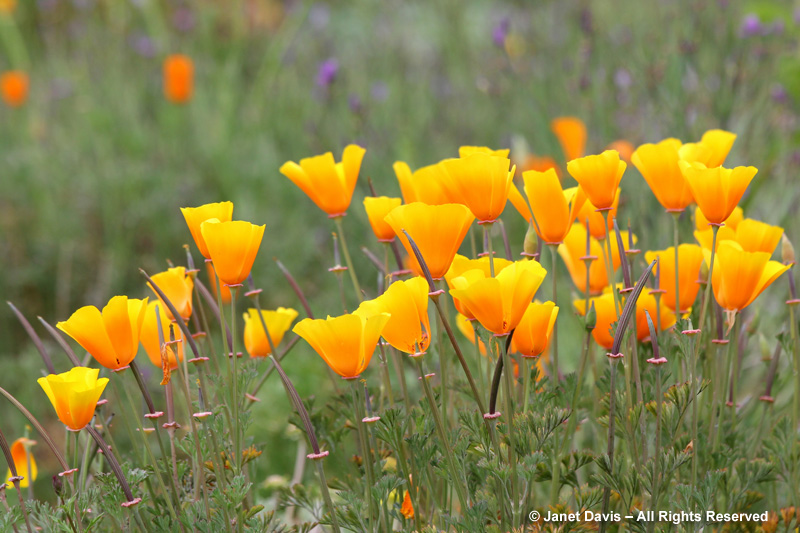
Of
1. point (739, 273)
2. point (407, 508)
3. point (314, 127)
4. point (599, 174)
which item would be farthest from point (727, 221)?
point (314, 127)

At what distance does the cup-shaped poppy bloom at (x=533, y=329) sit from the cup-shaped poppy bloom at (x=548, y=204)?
12 centimetres

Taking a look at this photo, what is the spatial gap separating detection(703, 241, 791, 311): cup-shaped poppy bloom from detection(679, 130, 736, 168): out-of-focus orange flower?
19cm

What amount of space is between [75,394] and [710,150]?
39.8 inches

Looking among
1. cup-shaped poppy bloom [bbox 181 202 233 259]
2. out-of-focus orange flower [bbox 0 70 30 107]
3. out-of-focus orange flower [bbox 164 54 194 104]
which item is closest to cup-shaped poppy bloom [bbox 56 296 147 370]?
cup-shaped poppy bloom [bbox 181 202 233 259]

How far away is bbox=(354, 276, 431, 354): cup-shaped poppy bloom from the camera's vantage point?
3.26ft

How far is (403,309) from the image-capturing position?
39.3 inches

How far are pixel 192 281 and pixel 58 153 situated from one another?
3609 mm

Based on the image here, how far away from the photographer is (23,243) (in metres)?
3.92

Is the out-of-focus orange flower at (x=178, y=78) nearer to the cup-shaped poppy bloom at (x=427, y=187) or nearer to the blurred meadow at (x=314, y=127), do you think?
the blurred meadow at (x=314, y=127)

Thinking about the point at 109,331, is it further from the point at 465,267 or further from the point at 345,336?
the point at 465,267

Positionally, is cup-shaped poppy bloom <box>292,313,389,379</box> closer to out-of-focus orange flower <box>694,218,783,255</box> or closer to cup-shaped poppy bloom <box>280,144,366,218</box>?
cup-shaped poppy bloom <box>280,144,366,218</box>

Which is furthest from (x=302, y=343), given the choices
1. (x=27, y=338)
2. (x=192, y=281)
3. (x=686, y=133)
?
(x=192, y=281)

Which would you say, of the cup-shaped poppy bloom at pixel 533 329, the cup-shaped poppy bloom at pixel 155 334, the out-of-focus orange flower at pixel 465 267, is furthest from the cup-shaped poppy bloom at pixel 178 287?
the cup-shaped poppy bloom at pixel 533 329

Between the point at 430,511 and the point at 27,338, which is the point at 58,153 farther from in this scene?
the point at 430,511
